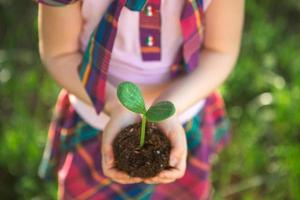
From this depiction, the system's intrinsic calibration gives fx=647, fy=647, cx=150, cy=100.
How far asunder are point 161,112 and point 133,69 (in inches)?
10.9

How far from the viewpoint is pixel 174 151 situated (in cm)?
98

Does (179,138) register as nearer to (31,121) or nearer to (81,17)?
(81,17)

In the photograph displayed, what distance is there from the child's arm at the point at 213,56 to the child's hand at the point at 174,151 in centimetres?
8

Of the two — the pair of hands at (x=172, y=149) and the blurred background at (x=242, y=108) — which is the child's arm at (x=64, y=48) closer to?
the pair of hands at (x=172, y=149)

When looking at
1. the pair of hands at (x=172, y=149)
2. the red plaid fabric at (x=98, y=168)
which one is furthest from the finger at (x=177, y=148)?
the red plaid fabric at (x=98, y=168)

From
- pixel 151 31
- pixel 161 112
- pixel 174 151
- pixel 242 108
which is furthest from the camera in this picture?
pixel 242 108

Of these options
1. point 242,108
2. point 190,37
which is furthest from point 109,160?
point 242,108

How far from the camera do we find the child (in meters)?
1.05

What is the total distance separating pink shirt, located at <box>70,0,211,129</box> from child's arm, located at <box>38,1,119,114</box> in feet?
0.07

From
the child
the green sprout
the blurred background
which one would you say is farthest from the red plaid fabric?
the blurred background

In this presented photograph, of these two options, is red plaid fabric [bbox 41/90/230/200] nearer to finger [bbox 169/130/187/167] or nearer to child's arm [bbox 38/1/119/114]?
child's arm [bbox 38/1/119/114]

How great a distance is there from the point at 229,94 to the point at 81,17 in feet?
3.09

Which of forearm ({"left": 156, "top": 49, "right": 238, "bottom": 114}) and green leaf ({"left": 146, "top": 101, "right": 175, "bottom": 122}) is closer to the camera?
green leaf ({"left": 146, "top": 101, "right": 175, "bottom": 122})

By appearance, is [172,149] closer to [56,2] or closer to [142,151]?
[142,151]
